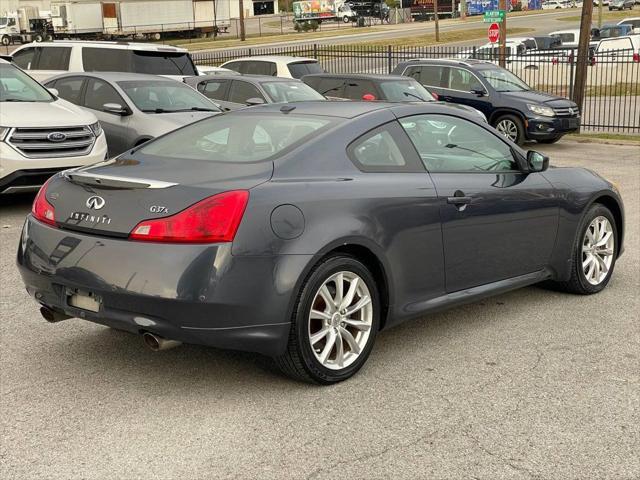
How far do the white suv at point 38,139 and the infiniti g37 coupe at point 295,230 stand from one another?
4355 mm

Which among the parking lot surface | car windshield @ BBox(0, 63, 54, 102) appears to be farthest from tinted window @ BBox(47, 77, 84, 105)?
the parking lot surface

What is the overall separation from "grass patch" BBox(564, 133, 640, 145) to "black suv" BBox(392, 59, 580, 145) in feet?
3.05

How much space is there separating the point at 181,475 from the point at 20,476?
0.65 m

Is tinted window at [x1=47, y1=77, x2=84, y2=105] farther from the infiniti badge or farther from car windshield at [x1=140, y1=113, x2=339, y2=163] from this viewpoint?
car windshield at [x1=140, y1=113, x2=339, y2=163]

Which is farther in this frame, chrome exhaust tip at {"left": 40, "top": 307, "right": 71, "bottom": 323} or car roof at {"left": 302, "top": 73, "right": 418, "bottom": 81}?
car roof at {"left": 302, "top": 73, "right": 418, "bottom": 81}

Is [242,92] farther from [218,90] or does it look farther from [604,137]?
[604,137]

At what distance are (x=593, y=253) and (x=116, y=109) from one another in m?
7.01

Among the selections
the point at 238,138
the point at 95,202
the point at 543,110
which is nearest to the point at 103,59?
the point at 543,110

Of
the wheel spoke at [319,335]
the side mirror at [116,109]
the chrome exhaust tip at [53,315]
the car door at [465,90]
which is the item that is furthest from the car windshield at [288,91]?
the wheel spoke at [319,335]

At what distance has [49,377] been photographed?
4.76m

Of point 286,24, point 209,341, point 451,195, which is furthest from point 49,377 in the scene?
point 286,24

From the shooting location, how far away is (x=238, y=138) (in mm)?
5172

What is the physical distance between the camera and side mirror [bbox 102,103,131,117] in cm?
1150

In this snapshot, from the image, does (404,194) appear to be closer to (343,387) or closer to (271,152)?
(271,152)
